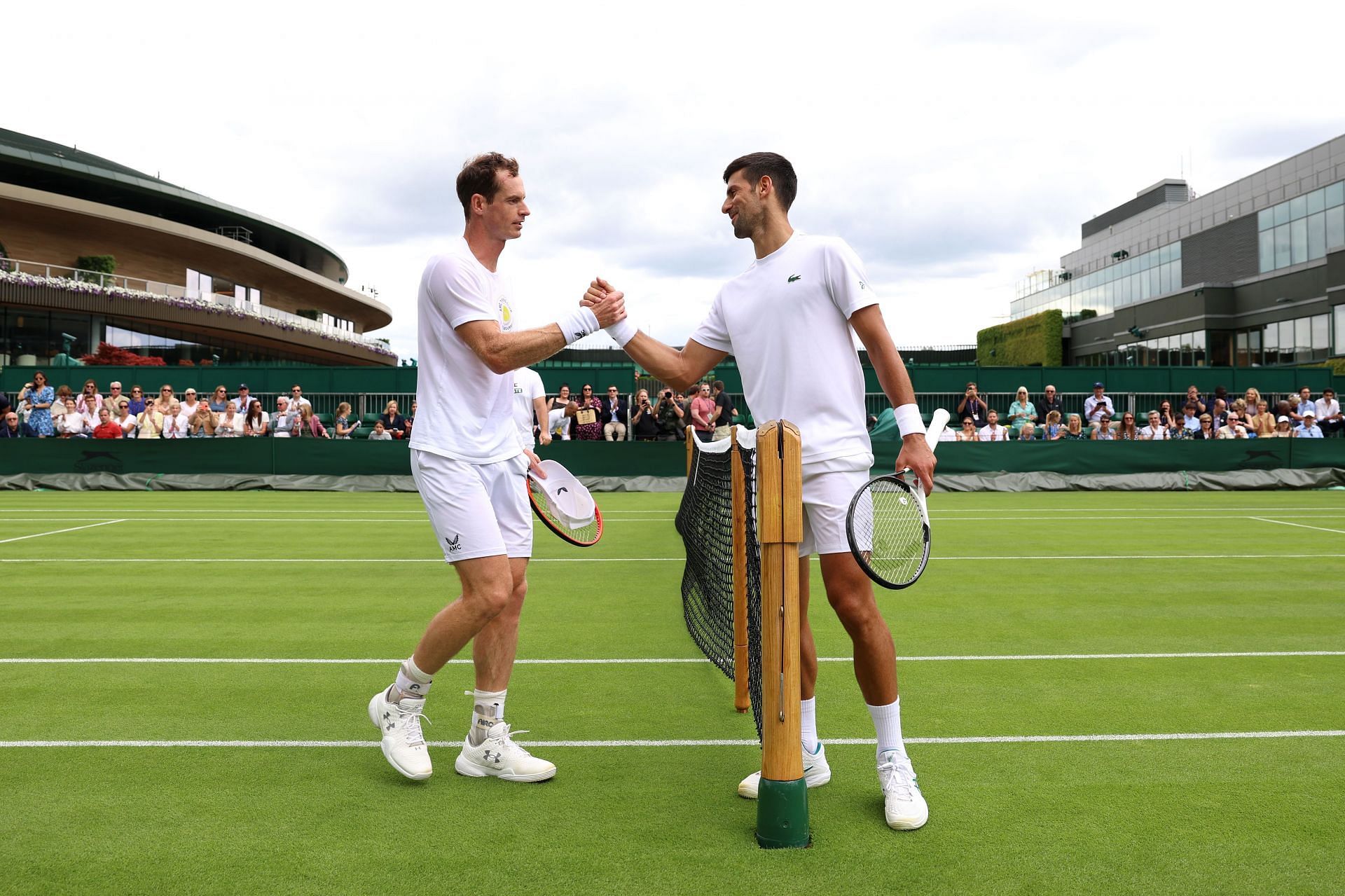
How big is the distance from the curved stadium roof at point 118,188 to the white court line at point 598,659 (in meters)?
50.3

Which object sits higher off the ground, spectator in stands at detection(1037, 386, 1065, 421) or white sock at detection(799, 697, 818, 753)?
spectator in stands at detection(1037, 386, 1065, 421)

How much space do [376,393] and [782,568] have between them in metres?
23.5

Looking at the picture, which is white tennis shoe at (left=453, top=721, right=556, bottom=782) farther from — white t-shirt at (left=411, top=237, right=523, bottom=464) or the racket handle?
the racket handle

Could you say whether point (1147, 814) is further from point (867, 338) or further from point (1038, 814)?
point (867, 338)

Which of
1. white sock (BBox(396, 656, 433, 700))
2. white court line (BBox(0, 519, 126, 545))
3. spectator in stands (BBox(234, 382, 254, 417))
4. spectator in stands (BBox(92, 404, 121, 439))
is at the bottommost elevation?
white court line (BBox(0, 519, 126, 545))

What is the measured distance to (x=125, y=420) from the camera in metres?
19.8

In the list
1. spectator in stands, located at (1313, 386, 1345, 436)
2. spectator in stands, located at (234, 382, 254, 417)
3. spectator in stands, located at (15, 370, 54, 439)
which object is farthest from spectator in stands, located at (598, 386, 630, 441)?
spectator in stands, located at (1313, 386, 1345, 436)

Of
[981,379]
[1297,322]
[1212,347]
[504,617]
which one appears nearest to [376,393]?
[981,379]

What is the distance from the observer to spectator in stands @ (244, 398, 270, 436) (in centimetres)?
1998

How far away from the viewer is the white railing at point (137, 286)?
4378 centimetres

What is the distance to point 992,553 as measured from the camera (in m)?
10.1

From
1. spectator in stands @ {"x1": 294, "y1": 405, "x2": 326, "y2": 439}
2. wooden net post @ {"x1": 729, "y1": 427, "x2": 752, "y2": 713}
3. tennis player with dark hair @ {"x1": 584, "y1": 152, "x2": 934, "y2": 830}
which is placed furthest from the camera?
spectator in stands @ {"x1": 294, "y1": 405, "x2": 326, "y2": 439}

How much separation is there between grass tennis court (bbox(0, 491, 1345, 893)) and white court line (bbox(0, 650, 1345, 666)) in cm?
3

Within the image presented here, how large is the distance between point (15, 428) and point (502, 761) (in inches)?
816
